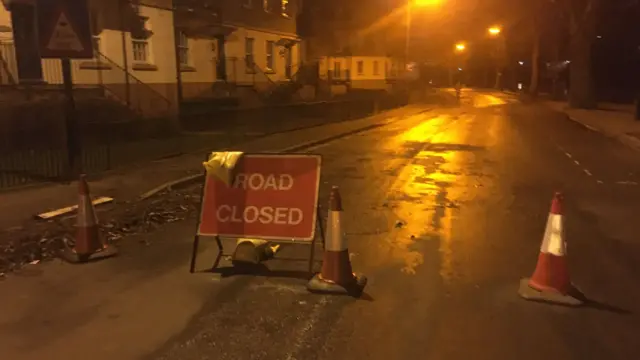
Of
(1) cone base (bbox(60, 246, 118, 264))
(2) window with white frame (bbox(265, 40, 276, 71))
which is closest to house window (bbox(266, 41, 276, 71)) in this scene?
(2) window with white frame (bbox(265, 40, 276, 71))

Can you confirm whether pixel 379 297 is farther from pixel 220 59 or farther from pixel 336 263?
pixel 220 59

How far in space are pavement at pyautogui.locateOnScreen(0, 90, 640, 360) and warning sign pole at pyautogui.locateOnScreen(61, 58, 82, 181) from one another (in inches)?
156

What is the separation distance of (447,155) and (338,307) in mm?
11483

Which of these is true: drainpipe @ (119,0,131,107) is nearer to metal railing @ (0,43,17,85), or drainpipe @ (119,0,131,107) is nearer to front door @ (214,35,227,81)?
metal railing @ (0,43,17,85)

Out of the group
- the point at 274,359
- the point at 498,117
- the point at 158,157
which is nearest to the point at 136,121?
the point at 158,157

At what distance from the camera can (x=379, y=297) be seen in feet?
18.4

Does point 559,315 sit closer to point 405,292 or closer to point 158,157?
point 405,292

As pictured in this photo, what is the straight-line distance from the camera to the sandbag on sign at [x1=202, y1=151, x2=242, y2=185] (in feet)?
20.5

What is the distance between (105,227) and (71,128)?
375cm

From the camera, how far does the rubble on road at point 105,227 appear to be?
281 inches

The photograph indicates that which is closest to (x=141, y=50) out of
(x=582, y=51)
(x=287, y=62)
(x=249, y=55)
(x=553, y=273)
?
(x=249, y=55)

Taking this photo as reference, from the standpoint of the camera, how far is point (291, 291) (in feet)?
19.2

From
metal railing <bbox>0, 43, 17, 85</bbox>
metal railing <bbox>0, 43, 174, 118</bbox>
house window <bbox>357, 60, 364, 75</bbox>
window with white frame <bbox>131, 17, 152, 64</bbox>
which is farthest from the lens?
house window <bbox>357, 60, 364, 75</bbox>

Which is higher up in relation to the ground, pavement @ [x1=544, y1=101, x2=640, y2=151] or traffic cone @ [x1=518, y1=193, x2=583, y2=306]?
traffic cone @ [x1=518, y1=193, x2=583, y2=306]
